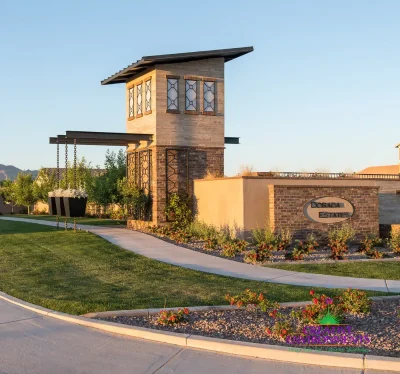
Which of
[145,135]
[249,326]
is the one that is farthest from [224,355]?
[145,135]

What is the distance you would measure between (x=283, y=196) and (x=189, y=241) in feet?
11.8

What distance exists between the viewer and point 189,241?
20.0 metres

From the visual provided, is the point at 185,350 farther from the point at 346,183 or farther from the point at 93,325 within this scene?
the point at 346,183

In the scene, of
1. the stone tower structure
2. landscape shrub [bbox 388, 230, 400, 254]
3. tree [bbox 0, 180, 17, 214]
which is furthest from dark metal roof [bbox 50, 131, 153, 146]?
tree [bbox 0, 180, 17, 214]

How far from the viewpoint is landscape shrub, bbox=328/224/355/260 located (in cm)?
1689

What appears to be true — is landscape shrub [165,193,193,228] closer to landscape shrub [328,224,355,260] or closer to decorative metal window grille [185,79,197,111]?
decorative metal window grille [185,79,197,111]

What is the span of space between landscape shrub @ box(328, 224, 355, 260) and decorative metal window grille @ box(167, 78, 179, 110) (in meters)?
8.08

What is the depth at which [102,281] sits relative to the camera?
12992 mm

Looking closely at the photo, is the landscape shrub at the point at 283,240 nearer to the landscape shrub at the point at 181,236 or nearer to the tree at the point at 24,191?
the landscape shrub at the point at 181,236

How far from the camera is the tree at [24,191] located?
173 feet

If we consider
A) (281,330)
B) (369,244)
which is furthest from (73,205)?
(281,330)

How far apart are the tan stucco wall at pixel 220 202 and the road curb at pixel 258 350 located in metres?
11.1

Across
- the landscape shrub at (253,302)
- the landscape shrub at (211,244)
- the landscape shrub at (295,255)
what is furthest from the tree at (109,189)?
the landscape shrub at (253,302)

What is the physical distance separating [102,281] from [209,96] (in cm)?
1254
